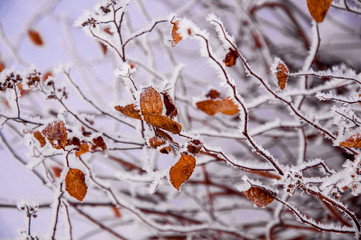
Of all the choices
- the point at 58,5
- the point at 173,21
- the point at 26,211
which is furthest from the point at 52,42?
the point at 173,21

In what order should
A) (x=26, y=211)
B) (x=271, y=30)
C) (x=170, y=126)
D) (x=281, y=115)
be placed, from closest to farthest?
(x=170, y=126)
(x=26, y=211)
(x=281, y=115)
(x=271, y=30)

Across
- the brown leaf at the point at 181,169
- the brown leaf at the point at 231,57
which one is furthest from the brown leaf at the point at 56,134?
the brown leaf at the point at 231,57

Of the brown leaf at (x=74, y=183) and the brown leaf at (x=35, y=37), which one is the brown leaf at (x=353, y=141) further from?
the brown leaf at (x=35, y=37)

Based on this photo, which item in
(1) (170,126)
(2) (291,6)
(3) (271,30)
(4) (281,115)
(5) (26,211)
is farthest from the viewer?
(3) (271,30)

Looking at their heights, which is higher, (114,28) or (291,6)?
(291,6)

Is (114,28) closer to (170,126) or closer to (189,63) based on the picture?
(170,126)

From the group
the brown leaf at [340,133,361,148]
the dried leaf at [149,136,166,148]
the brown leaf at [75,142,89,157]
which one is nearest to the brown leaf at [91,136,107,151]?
the brown leaf at [75,142,89,157]
